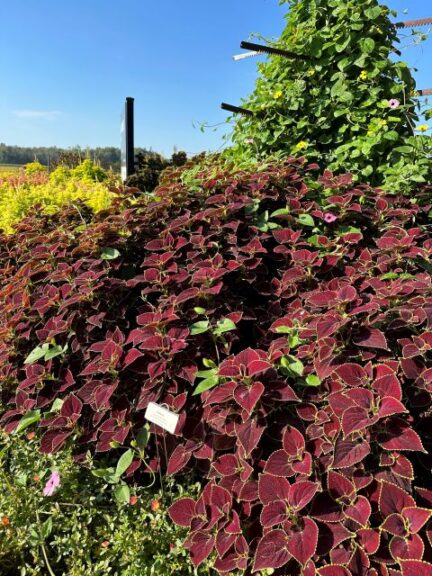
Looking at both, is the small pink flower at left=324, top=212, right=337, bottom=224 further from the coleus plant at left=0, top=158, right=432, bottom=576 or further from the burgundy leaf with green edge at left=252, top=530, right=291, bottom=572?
the burgundy leaf with green edge at left=252, top=530, right=291, bottom=572

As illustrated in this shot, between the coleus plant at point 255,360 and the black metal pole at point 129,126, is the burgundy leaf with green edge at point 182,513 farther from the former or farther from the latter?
the black metal pole at point 129,126

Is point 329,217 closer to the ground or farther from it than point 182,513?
farther from it

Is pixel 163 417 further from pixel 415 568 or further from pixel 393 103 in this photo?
pixel 393 103

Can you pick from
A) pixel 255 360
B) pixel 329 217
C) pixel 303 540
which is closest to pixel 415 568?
pixel 303 540

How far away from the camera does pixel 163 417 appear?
124 centimetres

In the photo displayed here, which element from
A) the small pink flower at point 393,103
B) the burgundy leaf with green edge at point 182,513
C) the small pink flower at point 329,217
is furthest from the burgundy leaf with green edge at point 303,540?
the small pink flower at point 393,103

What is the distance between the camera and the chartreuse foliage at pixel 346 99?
2.33 m

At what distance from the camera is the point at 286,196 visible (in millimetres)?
2092

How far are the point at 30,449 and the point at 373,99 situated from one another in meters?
2.23

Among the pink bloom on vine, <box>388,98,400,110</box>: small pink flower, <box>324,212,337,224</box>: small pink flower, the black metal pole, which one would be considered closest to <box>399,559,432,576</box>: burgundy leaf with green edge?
the pink bloom on vine

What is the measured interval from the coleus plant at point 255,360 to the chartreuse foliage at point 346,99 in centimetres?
26

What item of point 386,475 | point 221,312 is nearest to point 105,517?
point 221,312

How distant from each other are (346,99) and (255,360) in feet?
5.70

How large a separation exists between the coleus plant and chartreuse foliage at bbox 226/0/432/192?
263 millimetres
